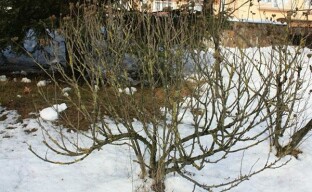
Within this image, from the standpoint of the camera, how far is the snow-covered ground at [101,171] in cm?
471

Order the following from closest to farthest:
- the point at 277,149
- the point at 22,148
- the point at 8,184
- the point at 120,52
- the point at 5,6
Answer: the point at 120,52
the point at 8,184
the point at 22,148
the point at 277,149
the point at 5,6

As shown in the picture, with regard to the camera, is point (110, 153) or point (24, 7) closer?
point (110, 153)

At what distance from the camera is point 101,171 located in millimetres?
5059

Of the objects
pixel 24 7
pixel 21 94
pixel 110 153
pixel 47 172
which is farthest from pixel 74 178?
pixel 24 7

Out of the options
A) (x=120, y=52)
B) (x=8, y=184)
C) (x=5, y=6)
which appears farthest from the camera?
(x=5, y=6)

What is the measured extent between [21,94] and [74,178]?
2.65m

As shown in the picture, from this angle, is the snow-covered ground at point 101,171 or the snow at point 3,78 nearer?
the snow-covered ground at point 101,171

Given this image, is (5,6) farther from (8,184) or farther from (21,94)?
(8,184)

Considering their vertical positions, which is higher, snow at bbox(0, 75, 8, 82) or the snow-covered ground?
snow at bbox(0, 75, 8, 82)

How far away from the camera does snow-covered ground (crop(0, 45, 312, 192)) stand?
471cm

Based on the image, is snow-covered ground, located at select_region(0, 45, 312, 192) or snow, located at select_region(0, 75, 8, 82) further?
snow, located at select_region(0, 75, 8, 82)

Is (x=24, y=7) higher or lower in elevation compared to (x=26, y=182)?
higher

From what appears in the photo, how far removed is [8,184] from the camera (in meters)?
4.62

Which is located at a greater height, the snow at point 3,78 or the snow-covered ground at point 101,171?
the snow at point 3,78
